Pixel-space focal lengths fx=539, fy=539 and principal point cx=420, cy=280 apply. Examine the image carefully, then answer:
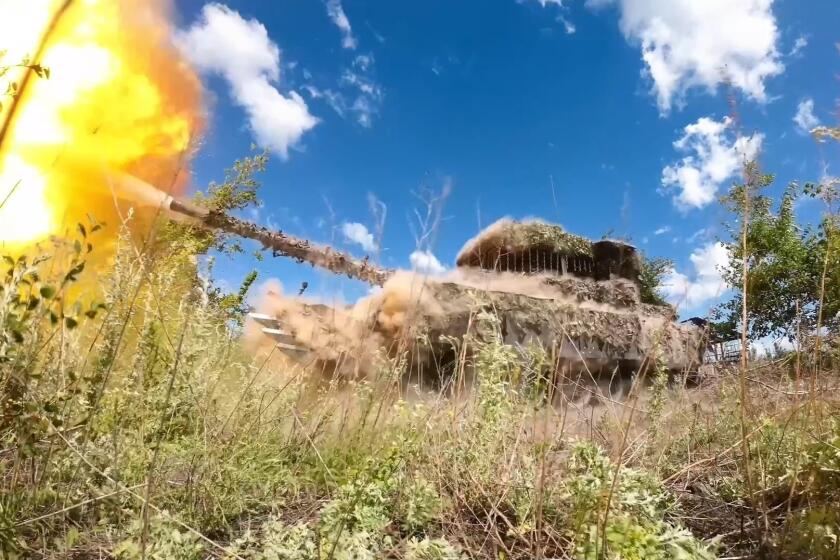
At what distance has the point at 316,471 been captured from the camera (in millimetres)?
2889

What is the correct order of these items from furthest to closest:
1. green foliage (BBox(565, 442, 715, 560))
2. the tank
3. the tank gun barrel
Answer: the tank gun barrel → the tank → green foliage (BBox(565, 442, 715, 560))

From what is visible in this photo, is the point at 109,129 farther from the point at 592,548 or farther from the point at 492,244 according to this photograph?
the point at 592,548

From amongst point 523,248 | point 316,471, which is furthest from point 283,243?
point 316,471

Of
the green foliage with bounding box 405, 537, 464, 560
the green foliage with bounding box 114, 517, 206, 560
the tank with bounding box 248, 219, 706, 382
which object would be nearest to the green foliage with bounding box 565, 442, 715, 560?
the green foliage with bounding box 405, 537, 464, 560

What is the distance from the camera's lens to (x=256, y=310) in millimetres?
7348

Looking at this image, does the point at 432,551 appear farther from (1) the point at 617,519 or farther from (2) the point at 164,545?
(2) the point at 164,545

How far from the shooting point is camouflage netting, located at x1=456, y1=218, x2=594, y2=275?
9180mm

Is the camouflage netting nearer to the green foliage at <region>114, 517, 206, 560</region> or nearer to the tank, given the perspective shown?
the tank

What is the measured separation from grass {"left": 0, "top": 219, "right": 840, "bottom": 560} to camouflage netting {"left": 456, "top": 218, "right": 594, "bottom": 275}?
592 centimetres

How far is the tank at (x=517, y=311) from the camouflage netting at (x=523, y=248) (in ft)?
0.06

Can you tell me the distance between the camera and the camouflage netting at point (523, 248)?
918cm

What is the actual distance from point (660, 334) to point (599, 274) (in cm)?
829

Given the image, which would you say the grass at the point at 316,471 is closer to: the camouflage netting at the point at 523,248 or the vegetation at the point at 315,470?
the vegetation at the point at 315,470

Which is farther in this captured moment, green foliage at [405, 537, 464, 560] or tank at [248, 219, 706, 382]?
tank at [248, 219, 706, 382]
